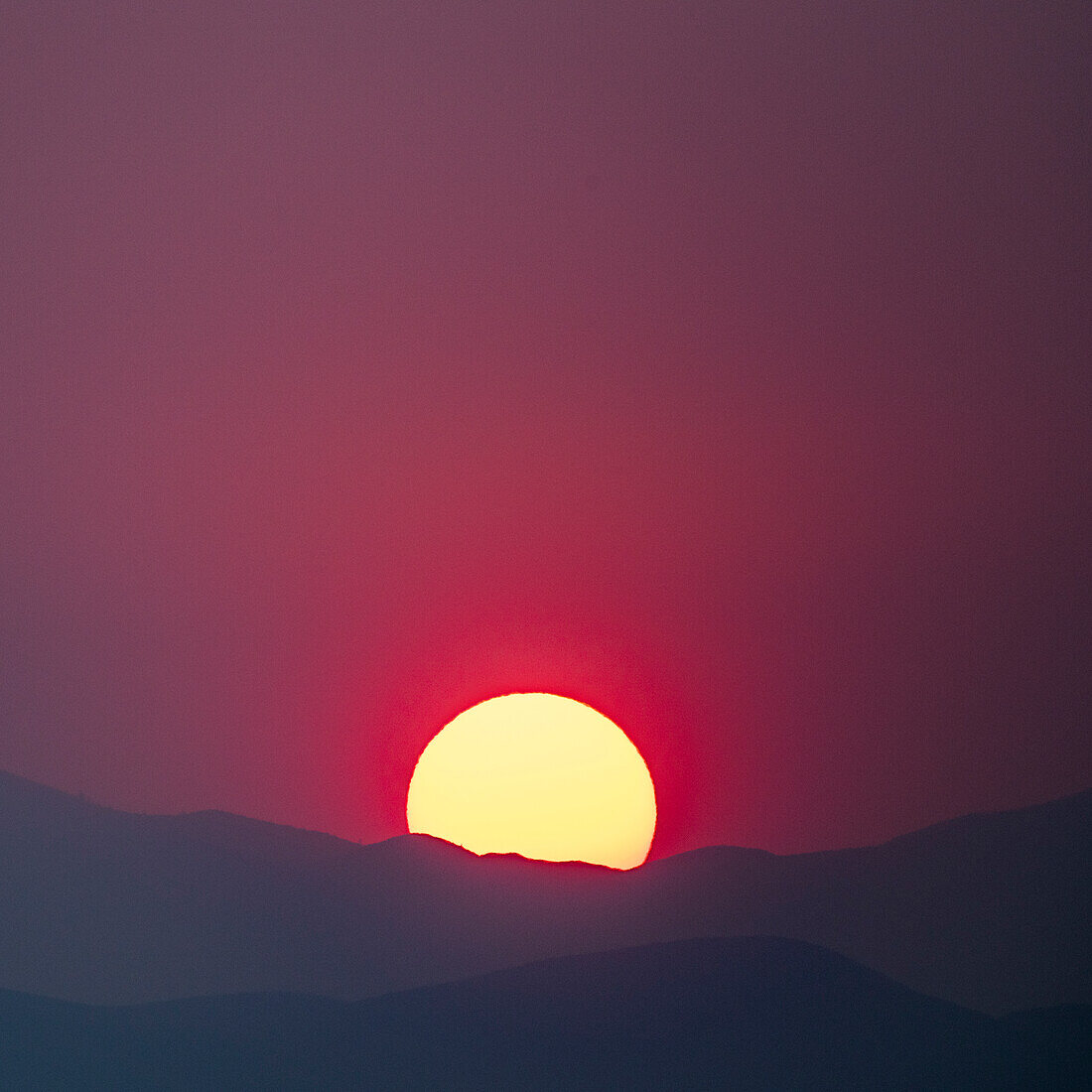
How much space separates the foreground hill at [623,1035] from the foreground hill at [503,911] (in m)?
0.05

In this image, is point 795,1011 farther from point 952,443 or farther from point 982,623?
point 952,443

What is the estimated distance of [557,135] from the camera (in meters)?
2.89

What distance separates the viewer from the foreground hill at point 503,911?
2.54m

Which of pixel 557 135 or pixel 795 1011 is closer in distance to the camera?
pixel 795 1011

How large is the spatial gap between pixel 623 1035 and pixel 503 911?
1.24 ft

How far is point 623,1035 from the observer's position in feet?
8.20

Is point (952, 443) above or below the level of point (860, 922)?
above

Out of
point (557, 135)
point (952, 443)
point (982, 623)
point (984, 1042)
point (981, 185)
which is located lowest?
point (984, 1042)

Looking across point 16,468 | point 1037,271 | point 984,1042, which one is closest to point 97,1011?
point 16,468

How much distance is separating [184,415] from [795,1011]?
6.63ft

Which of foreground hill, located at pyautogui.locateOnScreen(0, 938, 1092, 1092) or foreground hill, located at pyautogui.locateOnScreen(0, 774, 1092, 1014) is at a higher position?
foreground hill, located at pyautogui.locateOnScreen(0, 774, 1092, 1014)

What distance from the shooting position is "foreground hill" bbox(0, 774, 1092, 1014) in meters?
2.54

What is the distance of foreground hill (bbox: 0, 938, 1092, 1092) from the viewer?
250 centimetres

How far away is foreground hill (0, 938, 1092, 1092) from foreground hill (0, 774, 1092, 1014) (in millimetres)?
46
